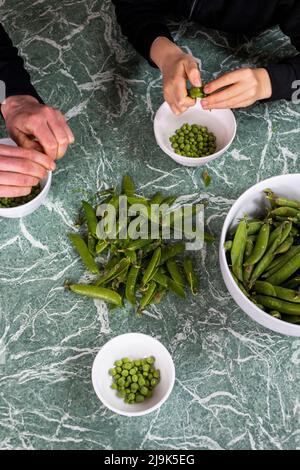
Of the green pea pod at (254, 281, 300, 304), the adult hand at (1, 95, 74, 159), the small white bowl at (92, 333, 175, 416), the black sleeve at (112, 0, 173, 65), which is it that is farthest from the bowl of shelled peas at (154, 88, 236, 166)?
the small white bowl at (92, 333, 175, 416)

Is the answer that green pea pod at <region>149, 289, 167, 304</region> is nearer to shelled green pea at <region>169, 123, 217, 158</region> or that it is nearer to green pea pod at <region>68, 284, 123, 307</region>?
green pea pod at <region>68, 284, 123, 307</region>

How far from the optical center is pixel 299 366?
126 centimetres

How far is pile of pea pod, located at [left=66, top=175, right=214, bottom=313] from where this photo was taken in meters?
1.33

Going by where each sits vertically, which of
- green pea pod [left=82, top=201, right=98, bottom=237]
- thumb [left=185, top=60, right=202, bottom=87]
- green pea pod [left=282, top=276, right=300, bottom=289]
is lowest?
green pea pod [left=282, top=276, right=300, bottom=289]

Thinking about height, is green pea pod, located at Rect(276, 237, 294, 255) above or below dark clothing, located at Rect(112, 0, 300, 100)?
below

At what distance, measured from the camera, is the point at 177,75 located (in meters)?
1.40

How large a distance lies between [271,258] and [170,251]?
280 millimetres

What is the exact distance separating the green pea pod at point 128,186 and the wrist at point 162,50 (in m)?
0.37

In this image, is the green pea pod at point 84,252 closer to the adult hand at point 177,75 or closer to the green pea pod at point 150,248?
the green pea pod at point 150,248

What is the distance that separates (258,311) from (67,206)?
2.22 feet

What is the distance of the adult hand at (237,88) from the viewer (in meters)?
1.36

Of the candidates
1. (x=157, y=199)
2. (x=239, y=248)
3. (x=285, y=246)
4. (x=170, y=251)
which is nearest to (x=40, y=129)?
(x=157, y=199)

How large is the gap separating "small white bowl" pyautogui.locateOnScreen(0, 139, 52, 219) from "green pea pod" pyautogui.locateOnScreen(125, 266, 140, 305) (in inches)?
13.8

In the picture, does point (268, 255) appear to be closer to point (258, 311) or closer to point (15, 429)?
point (258, 311)
